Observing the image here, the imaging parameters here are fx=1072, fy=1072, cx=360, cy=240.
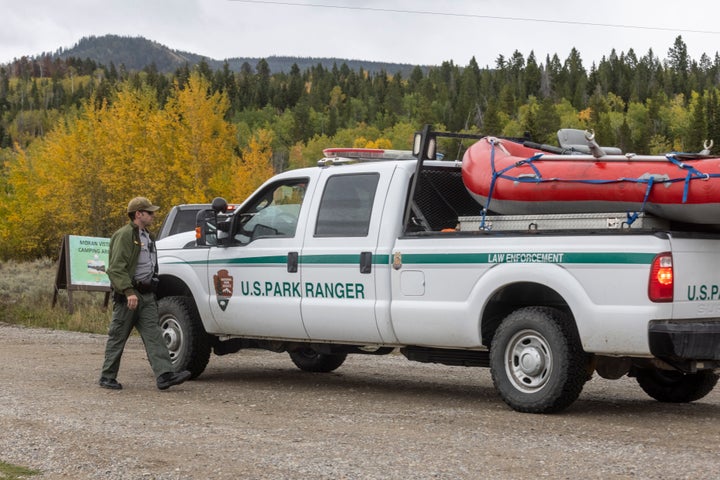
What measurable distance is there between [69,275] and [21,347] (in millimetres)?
5487

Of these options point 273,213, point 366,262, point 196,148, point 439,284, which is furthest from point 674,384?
point 196,148

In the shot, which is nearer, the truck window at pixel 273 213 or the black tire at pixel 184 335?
the truck window at pixel 273 213

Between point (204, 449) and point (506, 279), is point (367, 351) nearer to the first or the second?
point (506, 279)

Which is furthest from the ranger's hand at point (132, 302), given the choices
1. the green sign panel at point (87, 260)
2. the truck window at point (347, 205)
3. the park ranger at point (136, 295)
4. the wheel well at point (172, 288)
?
the green sign panel at point (87, 260)

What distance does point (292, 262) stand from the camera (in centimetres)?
998

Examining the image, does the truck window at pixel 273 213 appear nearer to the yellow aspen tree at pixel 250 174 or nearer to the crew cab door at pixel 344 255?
the crew cab door at pixel 344 255

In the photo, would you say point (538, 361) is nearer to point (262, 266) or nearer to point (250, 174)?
point (262, 266)

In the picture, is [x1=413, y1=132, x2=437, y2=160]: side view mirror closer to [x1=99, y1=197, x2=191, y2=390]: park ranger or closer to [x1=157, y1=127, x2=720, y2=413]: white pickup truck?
[x1=157, y1=127, x2=720, y2=413]: white pickup truck

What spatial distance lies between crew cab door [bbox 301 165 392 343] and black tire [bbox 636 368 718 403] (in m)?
2.46

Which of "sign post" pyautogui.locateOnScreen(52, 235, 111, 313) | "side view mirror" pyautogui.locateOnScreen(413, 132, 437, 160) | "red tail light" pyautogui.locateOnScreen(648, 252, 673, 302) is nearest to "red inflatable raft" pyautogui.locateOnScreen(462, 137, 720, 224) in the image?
"red tail light" pyautogui.locateOnScreen(648, 252, 673, 302)

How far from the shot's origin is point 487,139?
891 centimetres

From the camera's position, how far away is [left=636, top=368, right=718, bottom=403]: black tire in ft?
30.5

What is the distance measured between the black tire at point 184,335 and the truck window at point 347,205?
1903 millimetres

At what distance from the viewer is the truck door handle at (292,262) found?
9.96 m
